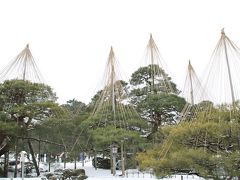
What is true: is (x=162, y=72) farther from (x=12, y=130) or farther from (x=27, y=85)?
(x=12, y=130)

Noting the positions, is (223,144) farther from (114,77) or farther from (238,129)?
(114,77)

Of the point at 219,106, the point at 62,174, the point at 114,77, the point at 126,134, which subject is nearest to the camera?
the point at 219,106

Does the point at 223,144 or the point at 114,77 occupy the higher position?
the point at 114,77

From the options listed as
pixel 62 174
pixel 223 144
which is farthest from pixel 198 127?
pixel 62 174

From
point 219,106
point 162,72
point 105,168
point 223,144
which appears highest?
point 162,72

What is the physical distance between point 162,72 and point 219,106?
1549 centimetres

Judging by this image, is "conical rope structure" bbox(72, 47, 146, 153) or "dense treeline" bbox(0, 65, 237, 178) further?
"conical rope structure" bbox(72, 47, 146, 153)

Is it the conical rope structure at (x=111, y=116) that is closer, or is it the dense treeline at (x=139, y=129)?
the dense treeline at (x=139, y=129)

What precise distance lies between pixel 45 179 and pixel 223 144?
8.83 m

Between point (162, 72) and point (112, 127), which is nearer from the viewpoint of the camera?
point (112, 127)

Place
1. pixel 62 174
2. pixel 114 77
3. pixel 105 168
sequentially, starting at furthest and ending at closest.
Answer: pixel 105 168, pixel 114 77, pixel 62 174

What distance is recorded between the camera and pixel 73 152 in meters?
21.8

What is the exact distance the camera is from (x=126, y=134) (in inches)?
725

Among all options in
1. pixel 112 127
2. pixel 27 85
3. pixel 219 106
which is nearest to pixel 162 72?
pixel 112 127
